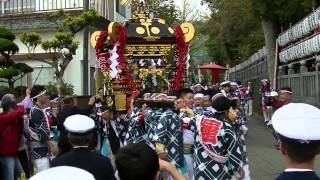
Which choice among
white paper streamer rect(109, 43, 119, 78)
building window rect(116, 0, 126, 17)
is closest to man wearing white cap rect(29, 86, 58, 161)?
white paper streamer rect(109, 43, 119, 78)

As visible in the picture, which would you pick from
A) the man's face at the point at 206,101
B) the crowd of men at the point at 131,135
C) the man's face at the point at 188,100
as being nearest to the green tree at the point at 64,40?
the crowd of men at the point at 131,135

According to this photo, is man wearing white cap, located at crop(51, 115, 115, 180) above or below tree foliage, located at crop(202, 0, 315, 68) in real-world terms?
below

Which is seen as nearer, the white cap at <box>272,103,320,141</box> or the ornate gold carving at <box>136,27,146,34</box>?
the white cap at <box>272,103,320,141</box>

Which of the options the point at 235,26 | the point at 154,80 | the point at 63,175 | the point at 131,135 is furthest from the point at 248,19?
the point at 63,175

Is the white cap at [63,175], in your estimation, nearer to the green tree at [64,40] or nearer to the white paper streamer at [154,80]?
the white paper streamer at [154,80]

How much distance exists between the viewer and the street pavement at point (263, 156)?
38.1ft

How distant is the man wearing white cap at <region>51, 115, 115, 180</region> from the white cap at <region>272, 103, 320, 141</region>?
2.01 m

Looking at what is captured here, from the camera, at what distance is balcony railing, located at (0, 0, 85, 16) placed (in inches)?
941

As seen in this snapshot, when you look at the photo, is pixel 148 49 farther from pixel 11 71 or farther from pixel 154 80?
pixel 11 71

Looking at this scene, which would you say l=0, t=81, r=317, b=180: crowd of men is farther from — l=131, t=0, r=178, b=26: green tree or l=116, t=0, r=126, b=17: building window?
l=131, t=0, r=178, b=26: green tree

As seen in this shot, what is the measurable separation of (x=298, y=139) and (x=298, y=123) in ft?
0.27

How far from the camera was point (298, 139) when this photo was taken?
286 cm

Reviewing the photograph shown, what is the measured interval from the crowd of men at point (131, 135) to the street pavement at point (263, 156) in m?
2.35

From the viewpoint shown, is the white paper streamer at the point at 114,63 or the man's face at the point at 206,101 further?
the white paper streamer at the point at 114,63
